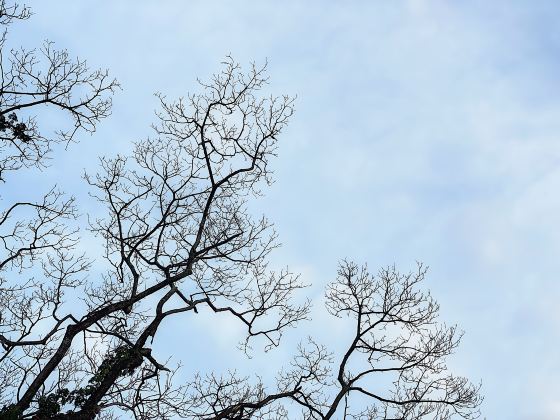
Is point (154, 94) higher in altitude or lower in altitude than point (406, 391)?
higher

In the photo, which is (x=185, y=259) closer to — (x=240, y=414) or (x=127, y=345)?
(x=127, y=345)

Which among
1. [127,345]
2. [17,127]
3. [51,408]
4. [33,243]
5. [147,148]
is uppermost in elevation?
[147,148]

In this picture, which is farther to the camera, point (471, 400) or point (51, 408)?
point (471, 400)

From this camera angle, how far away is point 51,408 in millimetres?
15367

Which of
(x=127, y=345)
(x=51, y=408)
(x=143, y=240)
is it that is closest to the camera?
(x=51, y=408)

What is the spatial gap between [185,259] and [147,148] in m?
2.91

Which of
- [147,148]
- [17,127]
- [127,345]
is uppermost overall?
[147,148]

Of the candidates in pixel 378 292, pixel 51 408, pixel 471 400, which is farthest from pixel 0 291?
pixel 471 400

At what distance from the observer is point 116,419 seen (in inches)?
686

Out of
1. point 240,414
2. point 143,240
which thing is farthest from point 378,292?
point 143,240

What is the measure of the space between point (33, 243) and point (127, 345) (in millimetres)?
3339

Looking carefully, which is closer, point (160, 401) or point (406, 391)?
point (160, 401)

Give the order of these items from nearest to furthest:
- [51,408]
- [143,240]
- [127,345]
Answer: [51,408] < [127,345] < [143,240]

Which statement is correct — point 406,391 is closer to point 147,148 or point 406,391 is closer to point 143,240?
point 143,240
